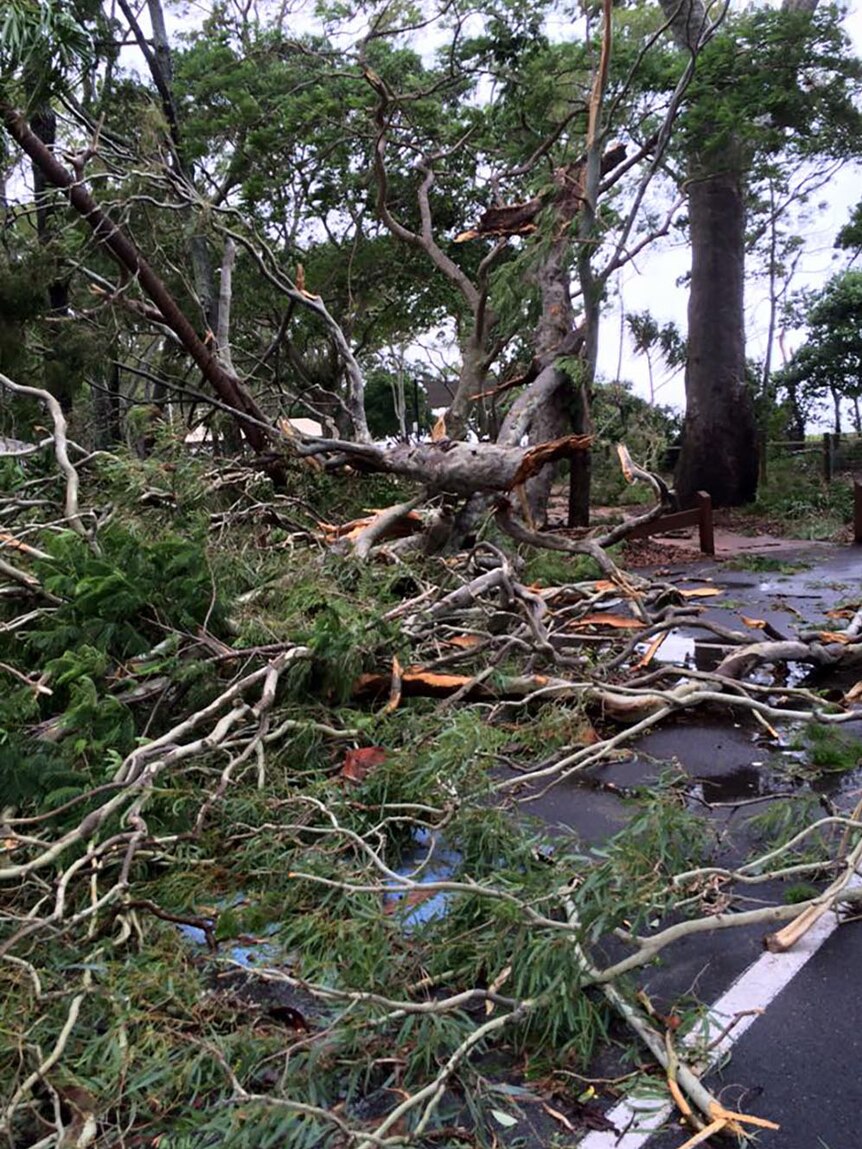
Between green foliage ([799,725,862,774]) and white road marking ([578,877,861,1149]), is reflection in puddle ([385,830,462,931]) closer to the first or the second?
white road marking ([578,877,861,1149])

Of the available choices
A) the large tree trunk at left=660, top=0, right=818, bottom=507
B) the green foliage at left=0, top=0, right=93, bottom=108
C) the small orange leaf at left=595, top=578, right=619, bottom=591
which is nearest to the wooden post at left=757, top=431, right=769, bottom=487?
the large tree trunk at left=660, top=0, right=818, bottom=507

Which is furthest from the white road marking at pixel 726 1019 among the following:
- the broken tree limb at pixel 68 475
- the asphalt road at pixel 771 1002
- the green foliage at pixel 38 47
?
the green foliage at pixel 38 47

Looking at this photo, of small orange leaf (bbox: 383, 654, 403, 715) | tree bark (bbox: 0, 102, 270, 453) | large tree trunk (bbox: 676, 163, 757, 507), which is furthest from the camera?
large tree trunk (bbox: 676, 163, 757, 507)

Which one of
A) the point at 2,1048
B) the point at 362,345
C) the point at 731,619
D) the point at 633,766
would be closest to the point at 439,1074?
the point at 2,1048

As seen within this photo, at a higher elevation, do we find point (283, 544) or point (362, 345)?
point (362, 345)

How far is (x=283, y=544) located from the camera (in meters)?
5.08

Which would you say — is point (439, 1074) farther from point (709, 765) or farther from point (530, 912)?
point (709, 765)

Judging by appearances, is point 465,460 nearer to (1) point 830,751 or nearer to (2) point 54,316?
(1) point 830,751

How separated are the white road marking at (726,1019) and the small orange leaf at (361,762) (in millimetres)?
1353

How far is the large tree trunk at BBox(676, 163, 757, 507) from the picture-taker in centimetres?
1412

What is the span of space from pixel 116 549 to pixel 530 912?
229 cm

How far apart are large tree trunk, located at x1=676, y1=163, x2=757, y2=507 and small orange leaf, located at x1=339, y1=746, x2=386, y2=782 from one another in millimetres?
11983

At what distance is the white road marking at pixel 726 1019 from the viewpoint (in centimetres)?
174

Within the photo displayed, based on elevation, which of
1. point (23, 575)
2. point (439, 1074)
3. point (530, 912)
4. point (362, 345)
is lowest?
point (439, 1074)
